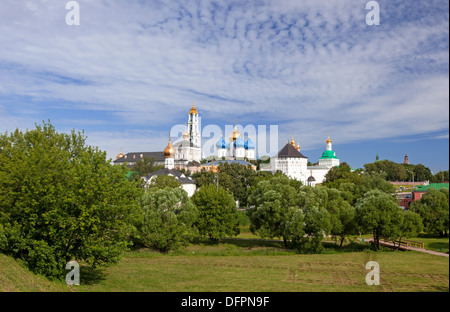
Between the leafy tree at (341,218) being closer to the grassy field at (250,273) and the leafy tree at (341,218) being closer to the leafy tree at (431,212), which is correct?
the grassy field at (250,273)

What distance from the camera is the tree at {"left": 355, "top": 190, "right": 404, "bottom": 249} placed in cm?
3244

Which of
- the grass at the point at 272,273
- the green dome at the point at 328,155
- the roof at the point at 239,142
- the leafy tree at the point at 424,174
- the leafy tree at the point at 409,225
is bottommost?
the grass at the point at 272,273

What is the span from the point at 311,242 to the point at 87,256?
21.9 metres

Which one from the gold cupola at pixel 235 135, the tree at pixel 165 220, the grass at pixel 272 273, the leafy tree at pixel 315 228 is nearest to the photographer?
the grass at pixel 272 273

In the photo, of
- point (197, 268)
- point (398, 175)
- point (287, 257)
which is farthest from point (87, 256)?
point (398, 175)

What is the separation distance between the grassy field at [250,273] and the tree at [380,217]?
185 centimetres

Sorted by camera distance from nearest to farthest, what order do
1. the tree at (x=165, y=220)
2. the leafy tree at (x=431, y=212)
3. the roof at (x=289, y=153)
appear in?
the tree at (x=165, y=220)
the leafy tree at (x=431, y=212)
the roof at (x=289, y=153)

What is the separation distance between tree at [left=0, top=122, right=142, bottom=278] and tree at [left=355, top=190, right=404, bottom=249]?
2223cm

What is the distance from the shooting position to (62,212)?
63.2 ft

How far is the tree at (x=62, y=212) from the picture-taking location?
19.1 metres

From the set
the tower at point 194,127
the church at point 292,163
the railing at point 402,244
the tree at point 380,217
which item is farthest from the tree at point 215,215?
the tower at point 194,127

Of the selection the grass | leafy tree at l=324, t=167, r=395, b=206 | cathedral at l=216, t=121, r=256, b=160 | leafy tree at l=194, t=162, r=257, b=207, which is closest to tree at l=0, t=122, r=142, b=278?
the grass

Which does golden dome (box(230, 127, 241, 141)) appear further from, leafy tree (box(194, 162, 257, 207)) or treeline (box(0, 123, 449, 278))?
treeline (box(0, 123, 449, 278))

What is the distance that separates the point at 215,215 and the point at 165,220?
7355mm
